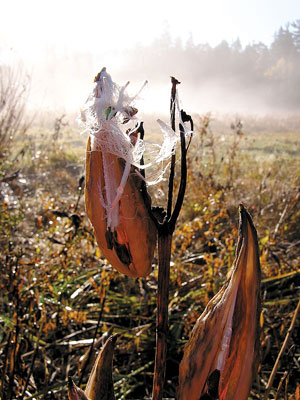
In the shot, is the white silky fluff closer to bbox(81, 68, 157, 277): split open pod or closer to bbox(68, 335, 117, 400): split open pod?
bbox(81, 68, 157, 277): split open pod

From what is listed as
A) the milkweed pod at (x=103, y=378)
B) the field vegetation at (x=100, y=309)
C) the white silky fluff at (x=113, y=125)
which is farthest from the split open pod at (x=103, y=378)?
the field vegetation at (x=100, y=309)

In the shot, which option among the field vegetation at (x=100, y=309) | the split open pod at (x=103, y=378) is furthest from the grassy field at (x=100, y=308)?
the split open pod at (x=103, y=378)

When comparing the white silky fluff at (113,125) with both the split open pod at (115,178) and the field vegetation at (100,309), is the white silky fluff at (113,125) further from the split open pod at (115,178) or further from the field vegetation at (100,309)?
the field vegetation at (100,309)

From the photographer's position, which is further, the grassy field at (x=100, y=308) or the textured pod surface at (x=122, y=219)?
the grassy field at (x=100, y=308)

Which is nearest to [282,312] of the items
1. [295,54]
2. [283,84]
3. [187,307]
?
[187,307]

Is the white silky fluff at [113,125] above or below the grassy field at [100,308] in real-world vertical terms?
above

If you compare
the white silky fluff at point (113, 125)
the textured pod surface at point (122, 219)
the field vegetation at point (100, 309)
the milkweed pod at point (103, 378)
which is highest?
the white silky fluff at point (113, 125)

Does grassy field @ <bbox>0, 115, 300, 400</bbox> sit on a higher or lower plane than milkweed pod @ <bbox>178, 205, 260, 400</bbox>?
lower

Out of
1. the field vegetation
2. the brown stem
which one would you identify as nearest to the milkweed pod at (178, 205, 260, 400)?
the brown stem

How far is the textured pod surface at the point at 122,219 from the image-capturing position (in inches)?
12.7

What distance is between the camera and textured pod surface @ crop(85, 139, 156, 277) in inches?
12.7

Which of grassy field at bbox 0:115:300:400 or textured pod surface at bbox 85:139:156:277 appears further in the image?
grassy field at bbox 0:115:300:400

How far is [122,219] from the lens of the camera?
1.06 ft

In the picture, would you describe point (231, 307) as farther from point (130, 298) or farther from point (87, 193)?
point (130, 298)
